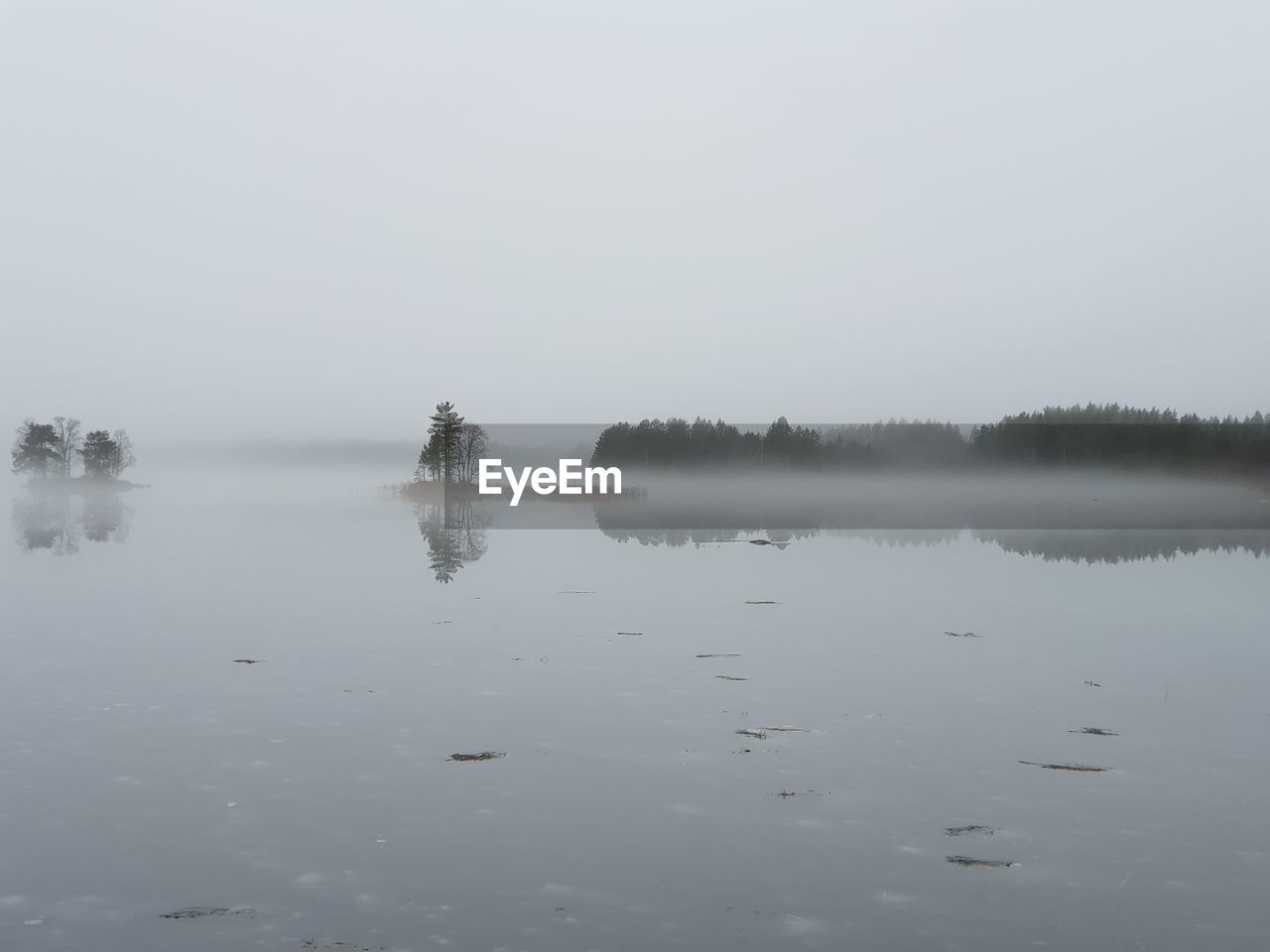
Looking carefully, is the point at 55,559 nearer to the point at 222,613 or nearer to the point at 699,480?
the point at 222,613

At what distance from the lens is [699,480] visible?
18588 centimetres

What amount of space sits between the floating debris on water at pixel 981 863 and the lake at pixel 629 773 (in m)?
0.03

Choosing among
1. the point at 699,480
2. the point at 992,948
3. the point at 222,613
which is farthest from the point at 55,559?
the point at 699,480

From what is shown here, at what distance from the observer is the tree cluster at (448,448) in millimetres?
127562

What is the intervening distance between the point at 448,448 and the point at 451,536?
75615 mm

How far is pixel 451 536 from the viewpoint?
5288 cm

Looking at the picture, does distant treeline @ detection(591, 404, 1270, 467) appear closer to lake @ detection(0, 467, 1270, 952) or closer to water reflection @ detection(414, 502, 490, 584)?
water reflection @ detection(414, 502, 490, 584)

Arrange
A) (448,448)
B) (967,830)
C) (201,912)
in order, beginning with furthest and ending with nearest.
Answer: (448,448)
(967,830)
(201,912)

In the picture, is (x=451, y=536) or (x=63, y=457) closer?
(x=451, y=536)

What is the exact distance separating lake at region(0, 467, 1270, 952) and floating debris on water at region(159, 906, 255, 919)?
0.09ft

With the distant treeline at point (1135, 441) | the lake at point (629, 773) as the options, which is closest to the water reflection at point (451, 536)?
the lake at point (629, 773)

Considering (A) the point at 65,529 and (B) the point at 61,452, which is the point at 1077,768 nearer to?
(A) the point at 65,529

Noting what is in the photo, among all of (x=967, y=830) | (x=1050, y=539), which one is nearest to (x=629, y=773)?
(x=967, y=830)

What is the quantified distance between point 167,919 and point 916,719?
422 inches
